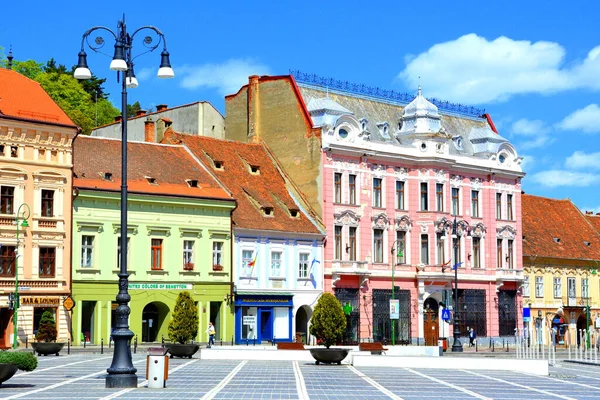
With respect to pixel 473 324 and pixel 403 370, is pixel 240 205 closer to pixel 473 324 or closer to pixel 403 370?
pixel 473 324

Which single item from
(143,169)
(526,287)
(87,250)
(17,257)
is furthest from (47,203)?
(526,287)

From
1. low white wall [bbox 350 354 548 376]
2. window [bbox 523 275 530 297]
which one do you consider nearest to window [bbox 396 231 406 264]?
window [bbox 523 275 530 297]

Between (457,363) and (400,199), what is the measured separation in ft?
106

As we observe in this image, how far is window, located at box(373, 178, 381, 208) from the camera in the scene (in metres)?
71.4

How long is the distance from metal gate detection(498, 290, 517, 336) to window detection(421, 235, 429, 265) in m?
7.11

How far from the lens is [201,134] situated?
7325 centimetres

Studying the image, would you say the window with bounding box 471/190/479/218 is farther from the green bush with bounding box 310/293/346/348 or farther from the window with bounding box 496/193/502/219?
the green bush with bounding box 310/293/346/348

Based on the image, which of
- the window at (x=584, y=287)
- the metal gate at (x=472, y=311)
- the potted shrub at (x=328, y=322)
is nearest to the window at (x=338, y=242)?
the metal gate at (x=472, y=311)

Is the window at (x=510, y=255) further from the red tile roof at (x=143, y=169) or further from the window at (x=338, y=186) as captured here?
the red tile roof at (x=143, y=169)

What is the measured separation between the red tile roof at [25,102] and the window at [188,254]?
8.82 meters

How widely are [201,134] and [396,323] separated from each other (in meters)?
16.2

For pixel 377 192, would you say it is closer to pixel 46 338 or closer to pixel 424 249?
pixel 424 249

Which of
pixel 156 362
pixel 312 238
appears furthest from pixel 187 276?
pixel 156 362

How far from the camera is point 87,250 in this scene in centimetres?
5825
